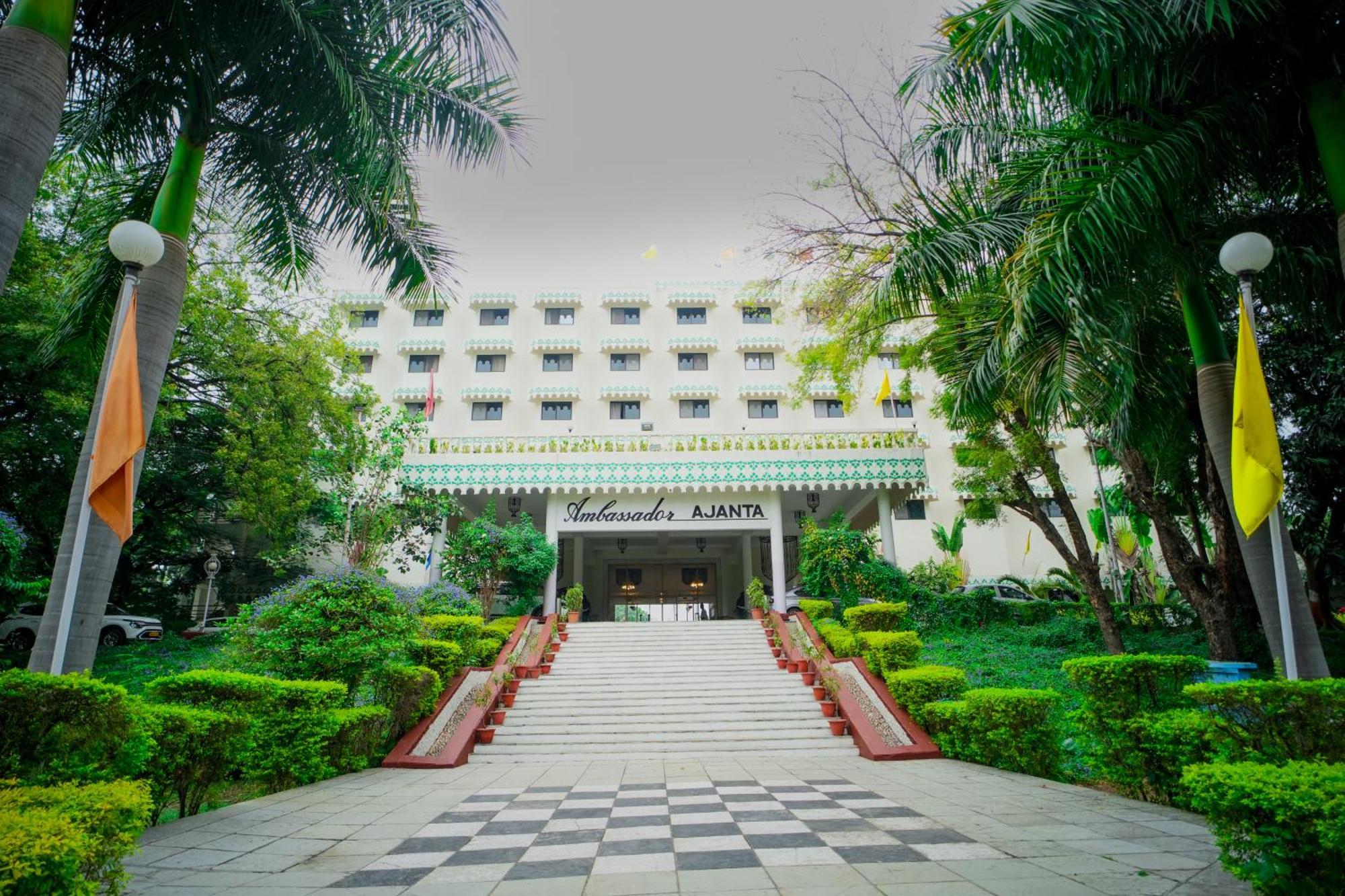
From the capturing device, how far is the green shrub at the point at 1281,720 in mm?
3949

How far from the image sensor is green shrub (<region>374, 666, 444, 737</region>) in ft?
26.7

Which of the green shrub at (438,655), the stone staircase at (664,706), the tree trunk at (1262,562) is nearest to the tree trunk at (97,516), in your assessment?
the green shrub at (438,655)

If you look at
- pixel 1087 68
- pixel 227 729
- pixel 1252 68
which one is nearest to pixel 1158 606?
pixel 1252 68

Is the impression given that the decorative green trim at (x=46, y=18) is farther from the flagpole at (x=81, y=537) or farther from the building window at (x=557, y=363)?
the building window at (x=557, y=363)

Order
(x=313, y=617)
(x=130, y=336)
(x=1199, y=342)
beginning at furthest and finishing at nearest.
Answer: (x=313, y=617), (x=1199, y=342), (x=130, y=336)

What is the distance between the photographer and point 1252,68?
17.0 feet

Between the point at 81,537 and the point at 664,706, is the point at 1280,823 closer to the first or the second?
the point at 81,537

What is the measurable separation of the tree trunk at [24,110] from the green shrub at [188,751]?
2.90 metres

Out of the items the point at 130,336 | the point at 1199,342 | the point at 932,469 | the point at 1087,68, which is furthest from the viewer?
the point at 932,469

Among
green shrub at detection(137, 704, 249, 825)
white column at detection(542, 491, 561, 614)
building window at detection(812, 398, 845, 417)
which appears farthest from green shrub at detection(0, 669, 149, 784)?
building window at detection(812, 398, 845, 417)

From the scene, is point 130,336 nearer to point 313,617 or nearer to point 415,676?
point 313,617

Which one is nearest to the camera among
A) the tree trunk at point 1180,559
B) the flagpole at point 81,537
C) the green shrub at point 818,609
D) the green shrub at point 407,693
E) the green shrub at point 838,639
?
the flagpole at point 81,537

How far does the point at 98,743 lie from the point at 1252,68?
8.70m

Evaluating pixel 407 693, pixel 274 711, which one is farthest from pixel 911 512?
pixel 274 711
